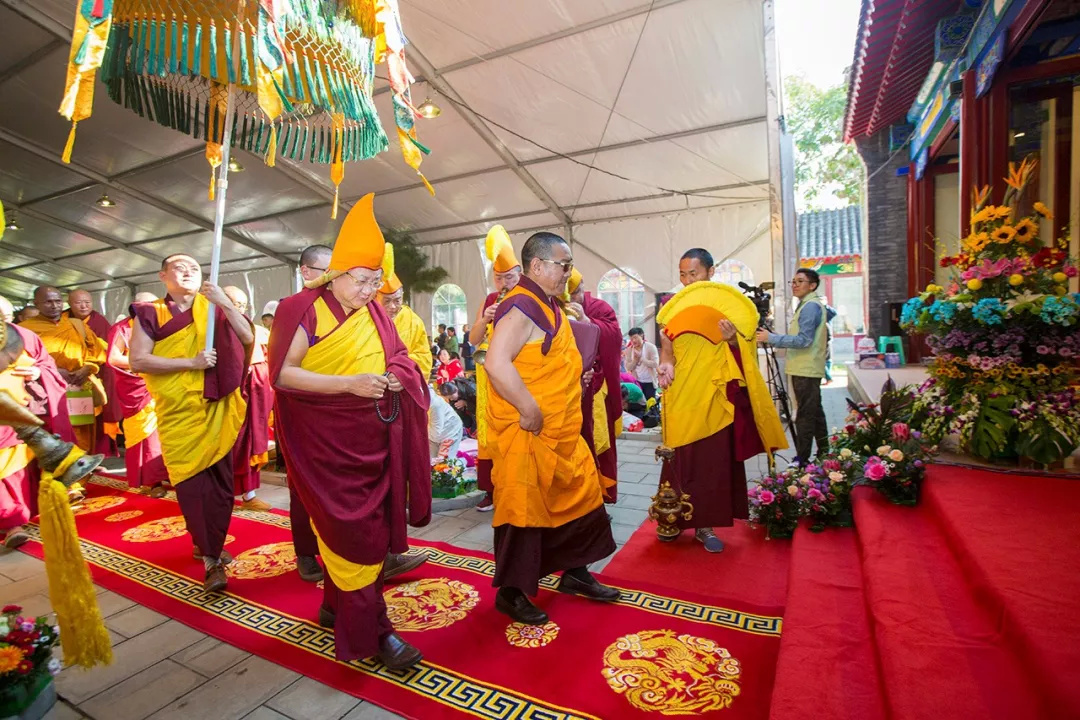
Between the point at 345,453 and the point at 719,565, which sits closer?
the point at 345,453

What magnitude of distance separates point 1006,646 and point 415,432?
2.20 meters

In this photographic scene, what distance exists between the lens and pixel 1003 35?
14.0 feet

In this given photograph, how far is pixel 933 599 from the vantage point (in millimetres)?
2037

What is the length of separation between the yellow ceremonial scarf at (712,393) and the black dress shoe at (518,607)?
140cm

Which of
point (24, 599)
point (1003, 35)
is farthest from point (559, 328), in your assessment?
point (1003, 35)

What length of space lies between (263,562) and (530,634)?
193cm

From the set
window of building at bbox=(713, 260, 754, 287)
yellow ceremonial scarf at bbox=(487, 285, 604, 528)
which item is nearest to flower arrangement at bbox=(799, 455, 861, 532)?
yellow ceremonial scarf at bbox=(487, 285, 604, 528)

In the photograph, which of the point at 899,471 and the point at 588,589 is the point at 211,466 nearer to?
the point at 588,589

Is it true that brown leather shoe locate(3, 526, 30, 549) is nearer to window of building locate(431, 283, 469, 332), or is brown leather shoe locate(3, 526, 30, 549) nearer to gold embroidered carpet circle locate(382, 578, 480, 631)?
gold embroidered carpet circle locate(382, 578, 480, 631)

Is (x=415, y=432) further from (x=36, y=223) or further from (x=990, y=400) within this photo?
(x=36, y=223)

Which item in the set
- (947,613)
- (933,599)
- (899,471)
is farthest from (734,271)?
(947,613)

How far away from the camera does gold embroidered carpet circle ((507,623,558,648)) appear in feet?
8.05

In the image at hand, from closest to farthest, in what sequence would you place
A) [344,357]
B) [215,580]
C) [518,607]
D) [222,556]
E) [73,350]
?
1. [344,357]
2. [518,607]
3. [215,580]
4. [222,556]
5. [73,350]

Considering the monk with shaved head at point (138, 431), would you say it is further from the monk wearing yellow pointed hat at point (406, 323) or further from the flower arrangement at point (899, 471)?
the flower arrangement at point (899, 471)
